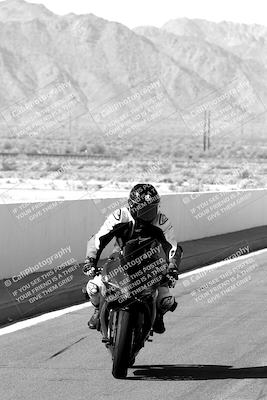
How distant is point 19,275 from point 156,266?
6.09 m

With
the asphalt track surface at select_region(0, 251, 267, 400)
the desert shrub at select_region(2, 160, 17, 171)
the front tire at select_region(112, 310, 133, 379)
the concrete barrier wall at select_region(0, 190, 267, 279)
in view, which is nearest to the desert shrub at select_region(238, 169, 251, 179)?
the desert shrub at select_region(2, 160, 17, 171)

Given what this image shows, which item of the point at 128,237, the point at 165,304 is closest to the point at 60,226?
the point at 165,304

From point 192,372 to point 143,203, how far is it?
1.56 m

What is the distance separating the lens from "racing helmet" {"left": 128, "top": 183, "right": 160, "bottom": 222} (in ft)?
27.6

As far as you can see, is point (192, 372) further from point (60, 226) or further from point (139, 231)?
point (60, 226)

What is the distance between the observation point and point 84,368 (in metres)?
8.77

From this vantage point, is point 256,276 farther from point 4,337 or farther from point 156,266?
point 156,266

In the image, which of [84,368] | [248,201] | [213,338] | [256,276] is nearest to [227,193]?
[248,201]

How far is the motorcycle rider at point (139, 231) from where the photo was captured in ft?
27.7

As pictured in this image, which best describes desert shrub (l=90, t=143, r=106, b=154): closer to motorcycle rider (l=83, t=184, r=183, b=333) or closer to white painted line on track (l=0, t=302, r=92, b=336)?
white painted line on track (l=0, t=302, r=92, b=336)

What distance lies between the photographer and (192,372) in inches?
342

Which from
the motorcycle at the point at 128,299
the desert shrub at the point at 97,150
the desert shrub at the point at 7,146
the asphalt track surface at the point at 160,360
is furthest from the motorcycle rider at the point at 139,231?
the desert shrub at the point at 7,146

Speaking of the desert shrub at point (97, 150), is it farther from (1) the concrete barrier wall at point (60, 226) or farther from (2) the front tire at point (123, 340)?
(2) the front tire at point (123, 340)

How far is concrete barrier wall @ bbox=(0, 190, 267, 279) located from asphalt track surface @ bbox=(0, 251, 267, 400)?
6.49 feet
